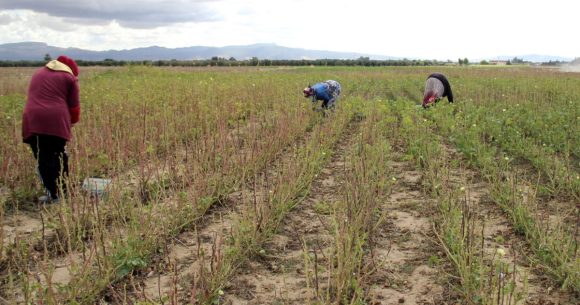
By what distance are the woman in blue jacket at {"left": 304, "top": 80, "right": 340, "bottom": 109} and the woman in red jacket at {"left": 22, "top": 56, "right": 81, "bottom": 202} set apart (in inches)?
199

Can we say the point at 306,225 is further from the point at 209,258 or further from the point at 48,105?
the point at 48,105

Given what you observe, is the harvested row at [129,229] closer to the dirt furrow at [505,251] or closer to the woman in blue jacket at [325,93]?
the dirt furrow at [505,251]

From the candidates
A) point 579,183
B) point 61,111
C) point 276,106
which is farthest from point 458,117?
point 61,111

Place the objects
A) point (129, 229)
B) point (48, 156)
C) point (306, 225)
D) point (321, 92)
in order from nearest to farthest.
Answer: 1. point (129, 229)
2. point (306, 225)
3. point (48, 156)
4. point (321, 92)

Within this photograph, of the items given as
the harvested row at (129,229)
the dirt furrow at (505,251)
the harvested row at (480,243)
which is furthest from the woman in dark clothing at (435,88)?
the dirt furrow at (505,251)

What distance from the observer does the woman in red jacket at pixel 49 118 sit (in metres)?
4.73

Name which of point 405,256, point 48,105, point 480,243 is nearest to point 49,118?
point 48,105

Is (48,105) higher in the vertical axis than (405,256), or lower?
higher

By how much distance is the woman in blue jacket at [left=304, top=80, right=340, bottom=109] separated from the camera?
365 inches

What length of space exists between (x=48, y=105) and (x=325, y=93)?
5.69 m

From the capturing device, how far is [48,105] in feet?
15.6

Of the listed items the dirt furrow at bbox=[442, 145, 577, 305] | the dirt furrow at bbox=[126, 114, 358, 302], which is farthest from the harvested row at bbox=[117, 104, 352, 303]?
the dirt furrow at bbox=[442, 145, 577, 305]

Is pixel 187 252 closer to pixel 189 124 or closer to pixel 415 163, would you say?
pixel 415 163

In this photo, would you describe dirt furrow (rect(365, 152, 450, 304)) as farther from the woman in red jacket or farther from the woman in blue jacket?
the woman in blue jacket
